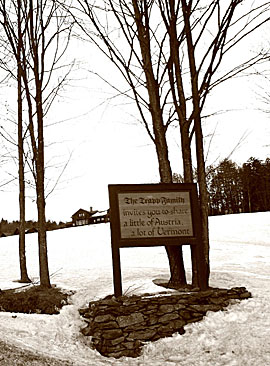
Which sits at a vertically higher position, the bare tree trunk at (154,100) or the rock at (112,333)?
the bare tree trunk at (154,100)

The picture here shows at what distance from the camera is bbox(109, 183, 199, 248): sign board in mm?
6754

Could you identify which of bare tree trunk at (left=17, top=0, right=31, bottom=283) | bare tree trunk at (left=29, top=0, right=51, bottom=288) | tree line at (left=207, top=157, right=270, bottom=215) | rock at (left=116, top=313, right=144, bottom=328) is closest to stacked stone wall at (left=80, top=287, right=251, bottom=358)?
rock at (left=116, top=313, right=144, bottom=328)

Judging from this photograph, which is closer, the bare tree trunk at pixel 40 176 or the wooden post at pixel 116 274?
the wooden post at pixel 116 274

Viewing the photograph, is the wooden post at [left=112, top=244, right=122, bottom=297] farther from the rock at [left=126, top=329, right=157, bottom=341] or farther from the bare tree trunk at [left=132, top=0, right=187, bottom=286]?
the bare tree trunk at [left=132, top=0, right=187, bottom=286]

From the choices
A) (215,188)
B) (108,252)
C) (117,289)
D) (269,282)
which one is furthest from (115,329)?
(215,188)

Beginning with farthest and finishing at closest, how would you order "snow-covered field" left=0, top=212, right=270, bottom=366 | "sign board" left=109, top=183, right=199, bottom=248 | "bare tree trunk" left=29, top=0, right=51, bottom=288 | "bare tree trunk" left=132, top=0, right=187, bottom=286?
"bare tree trunk" left=29, top=0, right=51, bottom=288
"bare tree trunk" left=132, top=0, right=187, bottom=286
"sign board" left=109, top=183, right=199, bottom=248
"snow-covered field" left=0, top=212, right=270, bottom=366

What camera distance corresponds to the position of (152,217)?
6.91 metres

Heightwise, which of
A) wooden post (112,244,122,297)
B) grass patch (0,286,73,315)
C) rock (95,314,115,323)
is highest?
wooden post (112,244,122,297)

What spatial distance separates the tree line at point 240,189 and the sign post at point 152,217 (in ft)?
127

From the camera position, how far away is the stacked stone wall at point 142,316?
5867mm

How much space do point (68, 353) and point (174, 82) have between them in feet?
17.8

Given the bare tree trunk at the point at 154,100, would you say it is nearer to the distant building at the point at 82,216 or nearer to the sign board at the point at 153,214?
the sign board at the point at 153,214

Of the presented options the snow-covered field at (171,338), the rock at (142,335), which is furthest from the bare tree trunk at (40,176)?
the rock at (142,335)

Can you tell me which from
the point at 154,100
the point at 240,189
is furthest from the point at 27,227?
the point at 154,100
